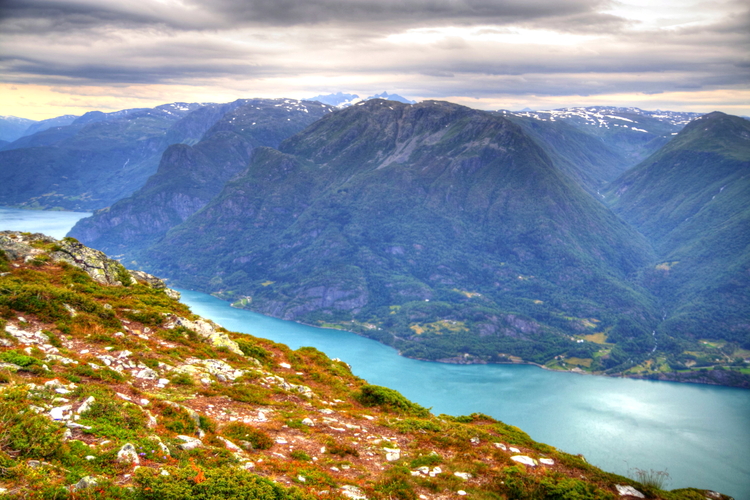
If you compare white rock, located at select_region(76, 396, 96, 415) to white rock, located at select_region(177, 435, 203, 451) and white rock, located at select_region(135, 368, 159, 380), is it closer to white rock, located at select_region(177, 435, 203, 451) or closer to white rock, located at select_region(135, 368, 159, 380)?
white rock, located at select_region(177, 435, 203, 451)

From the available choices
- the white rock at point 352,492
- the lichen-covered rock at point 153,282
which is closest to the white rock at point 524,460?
the white rock at point 352,492

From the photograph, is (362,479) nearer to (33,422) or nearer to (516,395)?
(33,422)

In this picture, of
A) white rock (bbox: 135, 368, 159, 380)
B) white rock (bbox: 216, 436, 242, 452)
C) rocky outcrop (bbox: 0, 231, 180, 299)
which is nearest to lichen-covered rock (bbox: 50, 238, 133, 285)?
rocky outcrop (bbox: 0, 231, 180, 299)

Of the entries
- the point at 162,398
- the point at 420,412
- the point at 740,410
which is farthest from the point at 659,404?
the point at 162,398

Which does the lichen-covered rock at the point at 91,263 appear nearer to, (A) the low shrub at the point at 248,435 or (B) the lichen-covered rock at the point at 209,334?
(B) the lichen-covered rock at the point at 209,334

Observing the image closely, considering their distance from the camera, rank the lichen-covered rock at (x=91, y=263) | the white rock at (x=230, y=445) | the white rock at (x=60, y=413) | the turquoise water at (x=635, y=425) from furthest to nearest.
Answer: the turquoise water at (x=635, y=425) < the lichen-covered rock at (x=91, y=263) < the white rock at (x=230, y=445) < the white rock at (x=60, y=413)

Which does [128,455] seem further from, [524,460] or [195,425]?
[524,460]

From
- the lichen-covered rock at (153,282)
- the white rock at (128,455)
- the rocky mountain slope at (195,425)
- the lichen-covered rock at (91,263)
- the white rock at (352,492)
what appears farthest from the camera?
the lichen-covered rock at (153,282)
